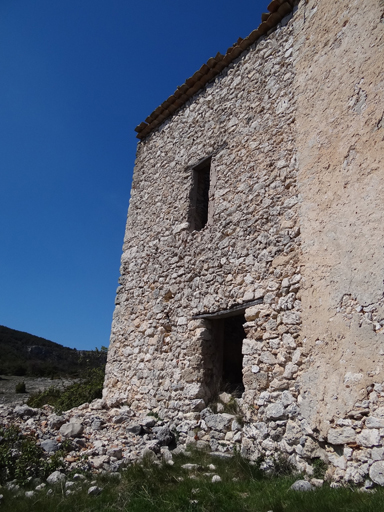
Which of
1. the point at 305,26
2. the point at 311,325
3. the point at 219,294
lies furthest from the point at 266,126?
the point at 311,325

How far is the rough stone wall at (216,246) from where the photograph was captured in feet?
16.2

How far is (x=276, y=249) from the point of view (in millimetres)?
5023

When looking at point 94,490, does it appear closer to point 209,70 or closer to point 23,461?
point 23,461

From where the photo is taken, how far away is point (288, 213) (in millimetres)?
5039

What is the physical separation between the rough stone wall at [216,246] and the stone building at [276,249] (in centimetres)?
2

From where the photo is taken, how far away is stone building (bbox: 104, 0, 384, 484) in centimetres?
387

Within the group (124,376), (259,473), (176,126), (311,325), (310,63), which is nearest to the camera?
(259,473)

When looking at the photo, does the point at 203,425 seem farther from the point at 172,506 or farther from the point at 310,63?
the point at 310,63

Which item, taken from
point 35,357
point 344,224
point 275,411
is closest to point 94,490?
point 275,411

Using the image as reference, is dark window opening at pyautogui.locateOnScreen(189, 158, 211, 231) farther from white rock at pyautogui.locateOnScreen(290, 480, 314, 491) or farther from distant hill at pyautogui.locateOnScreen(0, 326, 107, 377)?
distant hill at pyautogui.locateOnScreen(0, 326, 107, 377)

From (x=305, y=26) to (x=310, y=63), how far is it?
2.43ft

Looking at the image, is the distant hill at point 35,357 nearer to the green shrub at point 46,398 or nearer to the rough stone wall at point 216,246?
the green shrub at point 46,398

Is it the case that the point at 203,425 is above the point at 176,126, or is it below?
below

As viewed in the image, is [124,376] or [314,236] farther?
[124,376]
